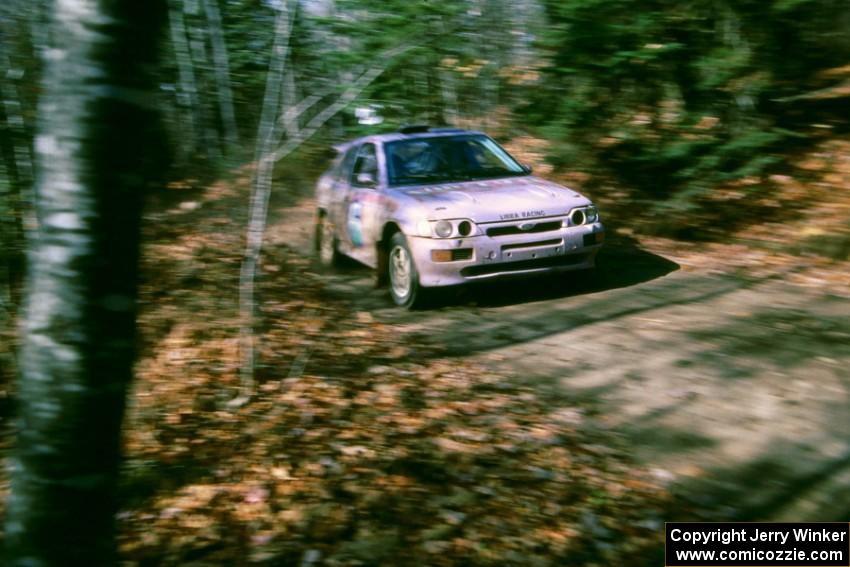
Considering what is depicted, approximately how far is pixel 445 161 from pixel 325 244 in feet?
7.41

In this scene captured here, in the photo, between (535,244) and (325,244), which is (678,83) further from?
(325,244)

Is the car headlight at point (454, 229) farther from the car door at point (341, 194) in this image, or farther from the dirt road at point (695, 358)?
the car door at point (341, 194)

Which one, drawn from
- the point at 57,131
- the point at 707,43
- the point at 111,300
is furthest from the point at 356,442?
the point at 707,43

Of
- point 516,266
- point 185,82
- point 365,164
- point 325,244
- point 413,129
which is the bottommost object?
point 325,244

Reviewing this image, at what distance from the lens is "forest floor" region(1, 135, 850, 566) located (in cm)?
406

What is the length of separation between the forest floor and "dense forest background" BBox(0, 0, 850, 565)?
0.08 ft

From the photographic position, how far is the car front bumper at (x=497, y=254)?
7.87 m

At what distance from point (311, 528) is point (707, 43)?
869 cm

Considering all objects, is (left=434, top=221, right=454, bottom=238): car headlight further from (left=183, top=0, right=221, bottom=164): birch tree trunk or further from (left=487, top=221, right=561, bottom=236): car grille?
(left=183, top=0, right=221, bottom=164): birch tree trunk

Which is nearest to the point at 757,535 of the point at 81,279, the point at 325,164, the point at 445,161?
the point at 81,279

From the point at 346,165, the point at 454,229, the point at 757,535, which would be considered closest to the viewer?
the point at 757,535

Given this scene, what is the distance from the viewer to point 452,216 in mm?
7863

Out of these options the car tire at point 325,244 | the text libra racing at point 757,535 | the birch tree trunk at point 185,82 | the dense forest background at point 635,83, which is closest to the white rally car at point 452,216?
the car tire at point 325,244

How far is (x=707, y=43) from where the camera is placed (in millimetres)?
10586
